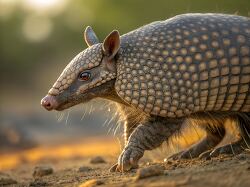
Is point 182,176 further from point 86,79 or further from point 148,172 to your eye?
point 86,79

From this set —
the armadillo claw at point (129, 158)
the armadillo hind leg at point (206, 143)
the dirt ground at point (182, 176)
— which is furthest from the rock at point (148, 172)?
the armadillo hind leg at point (206, 143)

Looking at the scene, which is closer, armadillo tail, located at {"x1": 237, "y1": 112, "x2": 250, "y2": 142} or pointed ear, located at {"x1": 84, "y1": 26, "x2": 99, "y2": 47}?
armadillo tail, located at {"x1": 237, "y1": 112, "x2": 250, "y2": 142}

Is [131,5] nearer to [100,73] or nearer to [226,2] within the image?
[226,2]

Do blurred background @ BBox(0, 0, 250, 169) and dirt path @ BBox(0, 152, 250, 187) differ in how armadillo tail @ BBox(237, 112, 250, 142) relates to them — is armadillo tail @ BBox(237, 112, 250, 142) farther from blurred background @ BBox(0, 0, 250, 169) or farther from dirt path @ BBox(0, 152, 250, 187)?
blurred background @ BBox(0, 0, 250, 169)

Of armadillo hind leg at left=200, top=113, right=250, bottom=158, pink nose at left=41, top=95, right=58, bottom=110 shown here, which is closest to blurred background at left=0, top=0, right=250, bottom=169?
armadillo hind leg at left=200, top=113, right=250, bottom=158

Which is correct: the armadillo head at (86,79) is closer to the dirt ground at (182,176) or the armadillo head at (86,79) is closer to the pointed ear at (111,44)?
the pointed ear at (111,44)

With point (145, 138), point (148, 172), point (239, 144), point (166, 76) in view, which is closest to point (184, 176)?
point (148, 172)
